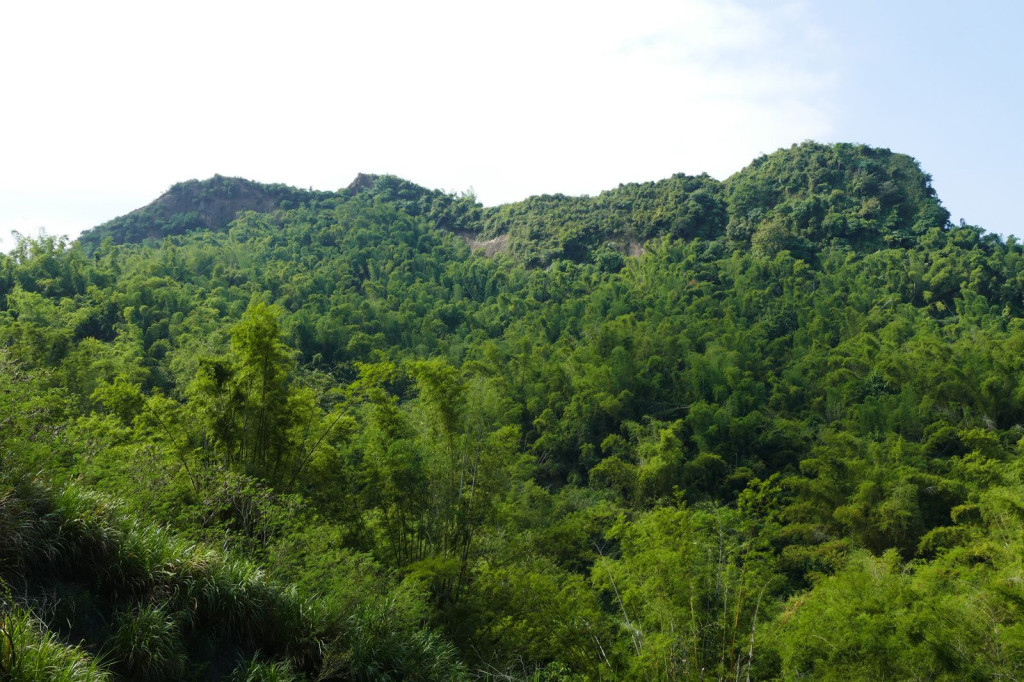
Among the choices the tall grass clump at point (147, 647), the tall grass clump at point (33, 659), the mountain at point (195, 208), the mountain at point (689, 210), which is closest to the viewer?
the tall grass clump at point (33, 659)

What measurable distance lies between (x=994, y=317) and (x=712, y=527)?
4048cm

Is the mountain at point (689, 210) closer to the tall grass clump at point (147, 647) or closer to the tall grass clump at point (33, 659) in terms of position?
the tall grass clump at point (147, 647)

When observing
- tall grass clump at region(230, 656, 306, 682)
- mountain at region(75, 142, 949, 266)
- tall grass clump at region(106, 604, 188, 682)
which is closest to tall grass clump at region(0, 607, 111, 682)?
tall grass clump at region(106, 604, 188, 682)

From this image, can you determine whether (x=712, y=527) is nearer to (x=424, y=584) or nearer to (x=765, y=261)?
(x=424, y=584)

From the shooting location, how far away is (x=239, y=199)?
80625mm

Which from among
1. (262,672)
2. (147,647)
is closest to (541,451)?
(262,672)

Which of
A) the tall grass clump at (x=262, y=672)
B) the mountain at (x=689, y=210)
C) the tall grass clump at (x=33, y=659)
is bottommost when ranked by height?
the tall grass clump at (x=262, y=672)

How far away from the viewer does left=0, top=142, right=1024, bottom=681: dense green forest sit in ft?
24.9

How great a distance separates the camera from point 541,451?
34219 mm

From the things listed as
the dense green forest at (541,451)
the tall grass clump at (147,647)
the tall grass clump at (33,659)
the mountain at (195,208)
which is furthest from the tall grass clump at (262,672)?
the mountain at (195,208)

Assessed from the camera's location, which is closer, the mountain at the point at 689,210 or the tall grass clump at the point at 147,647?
the tall grass clump at the point at 147,647

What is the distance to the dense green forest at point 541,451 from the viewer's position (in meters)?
7.58

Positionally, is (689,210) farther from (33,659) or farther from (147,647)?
(33,659)

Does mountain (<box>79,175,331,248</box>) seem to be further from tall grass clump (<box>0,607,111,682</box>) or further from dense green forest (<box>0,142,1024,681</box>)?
tall grass clump (<box>0,607,111,682</box>)
